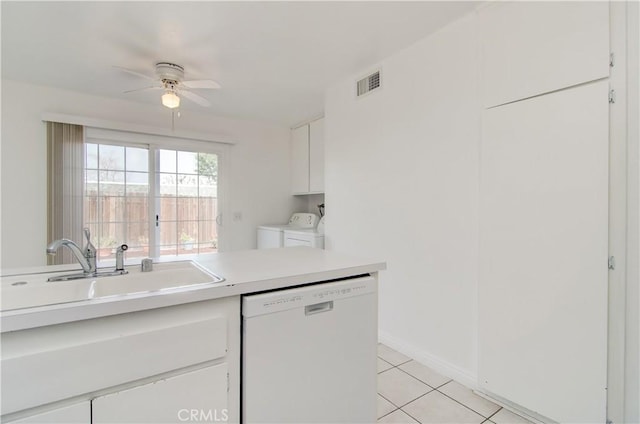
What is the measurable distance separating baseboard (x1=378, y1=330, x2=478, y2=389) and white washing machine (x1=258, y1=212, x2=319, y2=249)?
1794 mm

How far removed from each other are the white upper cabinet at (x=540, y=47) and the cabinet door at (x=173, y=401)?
2000 millimetres

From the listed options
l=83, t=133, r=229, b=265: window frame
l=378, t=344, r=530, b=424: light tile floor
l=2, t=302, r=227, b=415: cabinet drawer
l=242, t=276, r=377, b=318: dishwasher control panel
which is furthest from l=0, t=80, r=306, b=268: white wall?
l=242, t=276, r=377, b=318: dishwasher control panel

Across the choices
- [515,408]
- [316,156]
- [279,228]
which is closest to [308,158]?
[316,156]

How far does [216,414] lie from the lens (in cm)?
103

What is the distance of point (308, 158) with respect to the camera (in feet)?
13.6

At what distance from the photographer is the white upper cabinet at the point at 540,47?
4.50ft

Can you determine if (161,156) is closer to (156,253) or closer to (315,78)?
(156,253)

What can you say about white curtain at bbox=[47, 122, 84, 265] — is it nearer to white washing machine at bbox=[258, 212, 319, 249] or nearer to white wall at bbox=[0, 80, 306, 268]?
white wall at bbox=[0, 80, 306, 268]

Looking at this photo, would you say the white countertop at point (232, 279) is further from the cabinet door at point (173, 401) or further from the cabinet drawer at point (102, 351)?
the cabinet door at point (173, 401)

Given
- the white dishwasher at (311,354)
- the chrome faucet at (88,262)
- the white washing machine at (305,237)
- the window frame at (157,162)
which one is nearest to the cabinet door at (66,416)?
the white dishwasher at (311,354)

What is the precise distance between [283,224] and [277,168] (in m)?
0.86

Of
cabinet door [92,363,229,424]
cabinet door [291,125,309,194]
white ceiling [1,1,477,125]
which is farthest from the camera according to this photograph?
cabinet door [291,125,309,194]

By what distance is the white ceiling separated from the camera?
Answer: 1844 mm

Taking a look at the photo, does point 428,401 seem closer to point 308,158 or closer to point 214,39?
point 214,39
